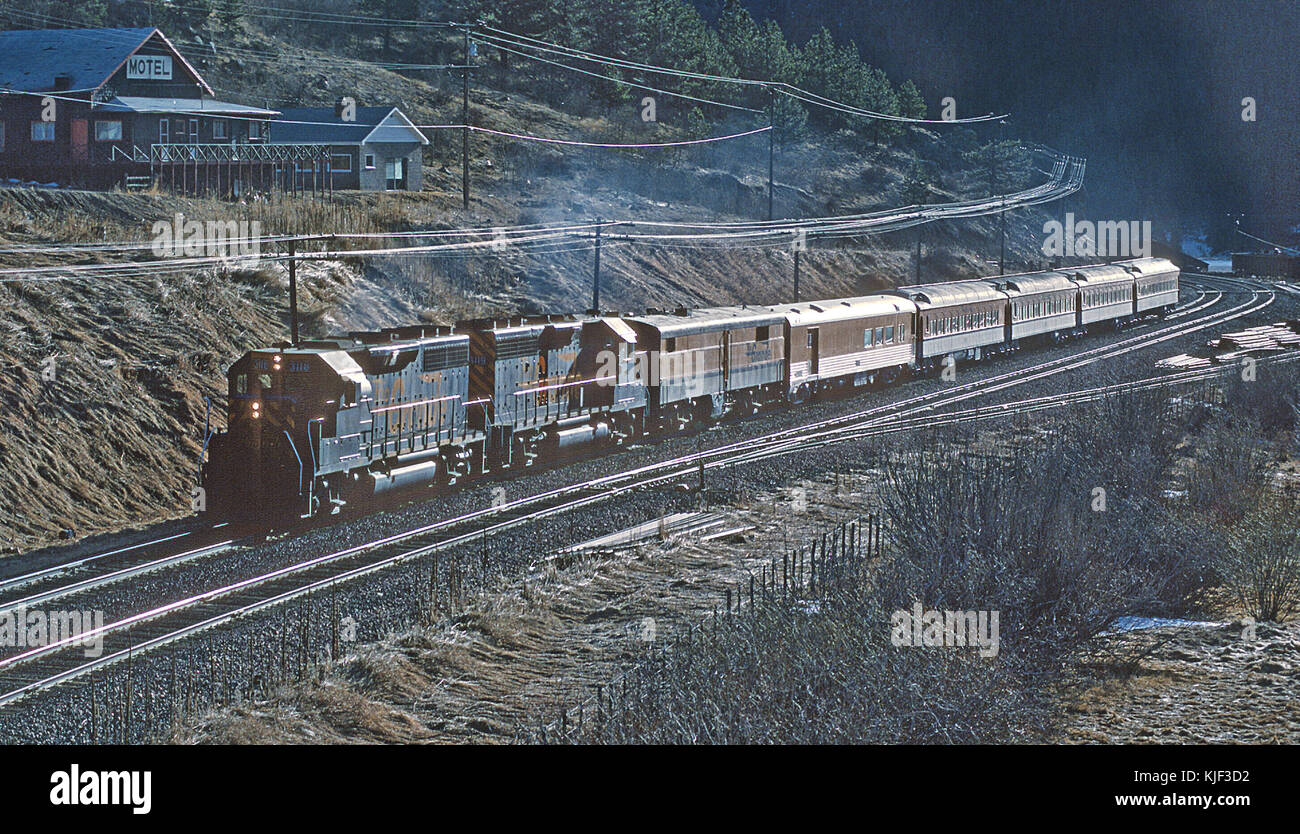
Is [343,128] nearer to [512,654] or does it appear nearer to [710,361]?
[710,361]

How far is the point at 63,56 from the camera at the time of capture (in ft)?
168

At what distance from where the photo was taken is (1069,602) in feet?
55.0

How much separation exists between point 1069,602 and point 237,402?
47.7ft

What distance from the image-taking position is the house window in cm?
4850

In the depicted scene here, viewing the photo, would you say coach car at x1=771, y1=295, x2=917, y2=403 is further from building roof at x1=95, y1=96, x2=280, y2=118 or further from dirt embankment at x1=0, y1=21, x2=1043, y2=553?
building roof at x1=95, y1=96, x2=280, y2=118

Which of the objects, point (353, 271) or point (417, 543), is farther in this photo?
point (353, 271)

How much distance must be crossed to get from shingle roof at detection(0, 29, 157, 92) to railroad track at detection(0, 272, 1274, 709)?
30.7 metres

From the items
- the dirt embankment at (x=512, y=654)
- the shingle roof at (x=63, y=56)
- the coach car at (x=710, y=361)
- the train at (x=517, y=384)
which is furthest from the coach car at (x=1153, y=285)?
the dirt embankment at (x=512, y=654)

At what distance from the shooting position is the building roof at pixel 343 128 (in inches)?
2362

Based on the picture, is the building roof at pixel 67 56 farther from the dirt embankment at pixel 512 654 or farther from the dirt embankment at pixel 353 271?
the dirt embankment at pixel 512 654

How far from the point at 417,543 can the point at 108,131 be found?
33.8 meters

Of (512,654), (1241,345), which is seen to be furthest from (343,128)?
(512,654)

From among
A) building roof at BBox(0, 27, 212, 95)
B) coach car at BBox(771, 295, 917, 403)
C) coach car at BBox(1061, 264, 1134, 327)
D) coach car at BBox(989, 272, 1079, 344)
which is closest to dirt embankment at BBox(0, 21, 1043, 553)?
coach car at BBox(771, 295, 917, 403)

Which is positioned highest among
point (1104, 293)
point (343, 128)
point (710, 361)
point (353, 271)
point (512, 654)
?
point (343, 128)
